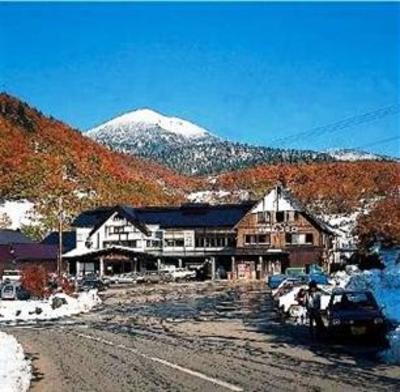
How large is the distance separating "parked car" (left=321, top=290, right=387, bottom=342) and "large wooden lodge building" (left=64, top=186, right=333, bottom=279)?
53116mm

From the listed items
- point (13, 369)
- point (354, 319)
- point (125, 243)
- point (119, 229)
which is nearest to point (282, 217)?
point (125, 243)

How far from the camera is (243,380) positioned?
40.5 ft

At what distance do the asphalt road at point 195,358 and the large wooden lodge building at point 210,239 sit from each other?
146 ft

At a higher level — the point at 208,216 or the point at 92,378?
the point at 208,216

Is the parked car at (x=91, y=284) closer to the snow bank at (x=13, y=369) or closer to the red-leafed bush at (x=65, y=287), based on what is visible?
the red-leafed bush at (x=65, y=287)

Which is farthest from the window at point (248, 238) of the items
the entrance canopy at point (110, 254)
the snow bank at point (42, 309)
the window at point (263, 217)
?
the snow bank at point (42, 309)

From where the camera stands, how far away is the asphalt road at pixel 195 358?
12180mm

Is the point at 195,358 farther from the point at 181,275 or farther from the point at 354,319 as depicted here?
the point at 181,275

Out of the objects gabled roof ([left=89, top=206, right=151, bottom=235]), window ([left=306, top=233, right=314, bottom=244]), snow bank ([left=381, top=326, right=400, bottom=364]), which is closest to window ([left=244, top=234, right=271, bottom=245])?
window ([left=306, top=233, right=314, bottom=244])

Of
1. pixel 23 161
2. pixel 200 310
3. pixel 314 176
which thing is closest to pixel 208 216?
pixel 200 310

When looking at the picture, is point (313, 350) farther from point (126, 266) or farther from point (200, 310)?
point (126, 266)

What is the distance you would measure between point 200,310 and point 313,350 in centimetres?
1712

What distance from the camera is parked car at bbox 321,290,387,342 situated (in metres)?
17.6

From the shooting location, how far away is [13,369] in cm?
1448
